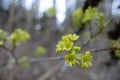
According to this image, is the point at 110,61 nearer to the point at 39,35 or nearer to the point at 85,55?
the point at 85,55

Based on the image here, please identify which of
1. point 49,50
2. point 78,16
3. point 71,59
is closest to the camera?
point 71,59

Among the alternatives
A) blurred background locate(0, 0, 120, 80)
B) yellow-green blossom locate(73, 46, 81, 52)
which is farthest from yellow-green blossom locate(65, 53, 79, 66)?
blurred background locate(0, 0, 120, 80)

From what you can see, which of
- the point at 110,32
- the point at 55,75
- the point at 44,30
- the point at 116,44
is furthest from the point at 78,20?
the point at 44,30

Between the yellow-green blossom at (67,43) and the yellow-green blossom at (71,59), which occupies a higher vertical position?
the yellow-green blossom at (67,43)

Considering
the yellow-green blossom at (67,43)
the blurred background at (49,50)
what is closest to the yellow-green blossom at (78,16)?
the blurred background at (49,50)

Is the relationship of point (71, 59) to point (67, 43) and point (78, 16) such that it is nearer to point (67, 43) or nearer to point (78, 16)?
point (67, 43)

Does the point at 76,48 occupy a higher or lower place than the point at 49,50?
lower

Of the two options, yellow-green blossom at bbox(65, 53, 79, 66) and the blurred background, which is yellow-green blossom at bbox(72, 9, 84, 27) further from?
yellow-green blossom at bbox(65, 53, 79, 66)

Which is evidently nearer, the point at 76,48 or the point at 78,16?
the point at 76,48

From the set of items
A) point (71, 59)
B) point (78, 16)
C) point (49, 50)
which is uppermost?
point (49, 50)

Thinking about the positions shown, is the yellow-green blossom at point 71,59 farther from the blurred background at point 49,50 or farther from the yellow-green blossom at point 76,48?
the blurred background at point 49,50

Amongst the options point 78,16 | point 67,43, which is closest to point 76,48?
point 67,43

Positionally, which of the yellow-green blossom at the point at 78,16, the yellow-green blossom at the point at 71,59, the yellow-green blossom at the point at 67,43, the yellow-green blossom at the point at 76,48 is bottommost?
A: the yellow-green blossom at the point at 71,59
